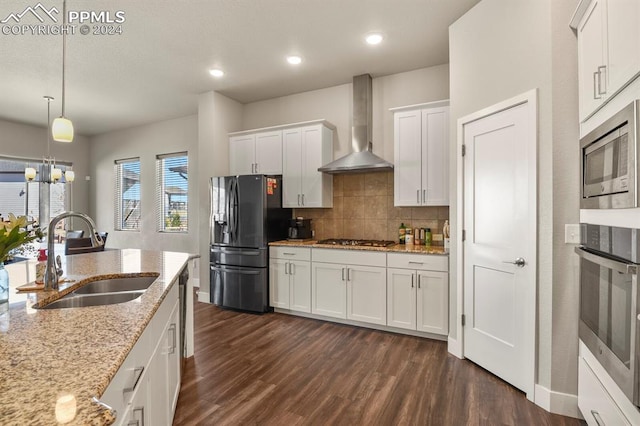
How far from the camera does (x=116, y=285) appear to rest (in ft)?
6.88

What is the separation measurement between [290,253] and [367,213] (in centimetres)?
110

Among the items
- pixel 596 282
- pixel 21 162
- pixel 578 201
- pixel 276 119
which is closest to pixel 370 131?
pixel 276 119

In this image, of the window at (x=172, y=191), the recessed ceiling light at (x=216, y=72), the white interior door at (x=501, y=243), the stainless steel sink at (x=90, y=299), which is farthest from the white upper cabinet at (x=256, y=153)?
the stainless steel sink at (x=90, y=299)

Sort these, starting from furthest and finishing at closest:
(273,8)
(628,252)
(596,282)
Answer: (273,8)
(596,282)
(628,252)

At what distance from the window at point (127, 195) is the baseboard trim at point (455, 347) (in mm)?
6010

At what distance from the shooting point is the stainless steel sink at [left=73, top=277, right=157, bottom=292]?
77.4 inches

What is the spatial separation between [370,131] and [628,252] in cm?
310

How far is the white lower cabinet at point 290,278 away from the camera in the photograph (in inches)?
157

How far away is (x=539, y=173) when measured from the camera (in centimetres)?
220

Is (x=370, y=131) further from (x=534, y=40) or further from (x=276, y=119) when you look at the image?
(x=534, y=40)

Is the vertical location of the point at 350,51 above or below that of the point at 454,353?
above

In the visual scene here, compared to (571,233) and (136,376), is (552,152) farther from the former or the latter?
(136,376)

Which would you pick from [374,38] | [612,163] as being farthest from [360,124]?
[612,163]

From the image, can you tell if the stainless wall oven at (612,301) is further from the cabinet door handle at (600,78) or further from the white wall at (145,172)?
the white wall at (145,172)
